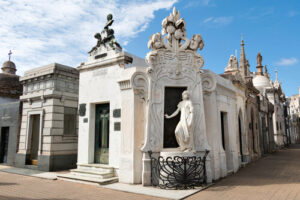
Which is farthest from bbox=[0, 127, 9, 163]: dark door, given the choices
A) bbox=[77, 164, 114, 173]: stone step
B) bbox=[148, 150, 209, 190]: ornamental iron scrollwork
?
bbox=[148, 150, 209, 190]: ornamental iron scrollwork

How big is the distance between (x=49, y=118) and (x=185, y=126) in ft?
23.6

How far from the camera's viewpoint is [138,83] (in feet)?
25.8

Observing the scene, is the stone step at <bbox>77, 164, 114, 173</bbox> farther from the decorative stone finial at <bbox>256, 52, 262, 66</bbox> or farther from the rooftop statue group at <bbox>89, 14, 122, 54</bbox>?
the decorative stone finial at <bbox>256, 52, 262, 66</bbox>

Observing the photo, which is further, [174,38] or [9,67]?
[9,67]

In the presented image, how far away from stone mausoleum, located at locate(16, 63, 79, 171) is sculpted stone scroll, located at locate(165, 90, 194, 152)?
660 centimetres

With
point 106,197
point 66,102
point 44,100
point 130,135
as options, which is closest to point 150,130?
point 130,135

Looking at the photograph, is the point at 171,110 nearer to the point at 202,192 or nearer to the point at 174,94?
the point at 174,94

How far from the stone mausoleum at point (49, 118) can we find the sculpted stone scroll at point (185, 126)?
6.60 m

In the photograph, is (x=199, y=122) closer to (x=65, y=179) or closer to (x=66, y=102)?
(x=65, y=179)

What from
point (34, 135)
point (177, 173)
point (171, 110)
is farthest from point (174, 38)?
point (34, 135)

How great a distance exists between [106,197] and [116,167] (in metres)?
2.16

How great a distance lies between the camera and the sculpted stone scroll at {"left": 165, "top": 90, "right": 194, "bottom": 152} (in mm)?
7293

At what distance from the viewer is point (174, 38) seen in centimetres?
823

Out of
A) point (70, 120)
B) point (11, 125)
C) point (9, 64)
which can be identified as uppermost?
point (9, 64)
